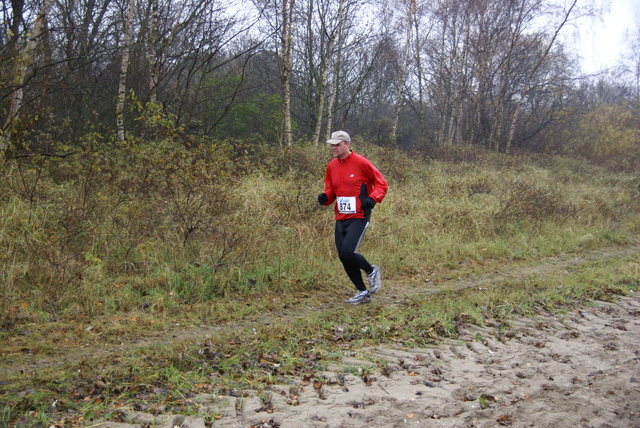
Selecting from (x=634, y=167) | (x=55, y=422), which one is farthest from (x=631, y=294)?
(x=634, y=167)

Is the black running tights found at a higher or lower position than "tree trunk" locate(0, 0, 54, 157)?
lower

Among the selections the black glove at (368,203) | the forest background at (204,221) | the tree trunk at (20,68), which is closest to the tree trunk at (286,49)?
the forest background at (204,221)

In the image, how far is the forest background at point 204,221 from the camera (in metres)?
4.68

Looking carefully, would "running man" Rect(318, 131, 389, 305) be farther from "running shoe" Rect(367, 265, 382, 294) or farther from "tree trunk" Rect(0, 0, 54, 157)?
"tree trunk" Rect(0, 0, 54, 157)

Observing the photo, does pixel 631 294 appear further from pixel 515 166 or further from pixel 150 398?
pixel 515 166

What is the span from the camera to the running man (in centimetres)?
613

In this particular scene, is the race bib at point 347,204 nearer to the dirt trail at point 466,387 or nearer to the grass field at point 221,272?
the grass field at point 221,272

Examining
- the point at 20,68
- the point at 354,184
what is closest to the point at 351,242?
the point at 354,184

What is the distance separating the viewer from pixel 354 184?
6180 millimetres

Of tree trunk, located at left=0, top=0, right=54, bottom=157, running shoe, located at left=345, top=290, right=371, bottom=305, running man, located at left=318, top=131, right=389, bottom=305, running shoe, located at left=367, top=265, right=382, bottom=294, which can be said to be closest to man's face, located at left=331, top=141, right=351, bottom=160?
running man, located at left=318, top=131, right=389, bottom=305

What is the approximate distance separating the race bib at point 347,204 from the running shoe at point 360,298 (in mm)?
1126

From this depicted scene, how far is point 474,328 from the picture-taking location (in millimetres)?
5297

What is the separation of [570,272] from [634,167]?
889 inches

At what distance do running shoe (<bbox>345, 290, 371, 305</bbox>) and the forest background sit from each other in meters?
0.23
